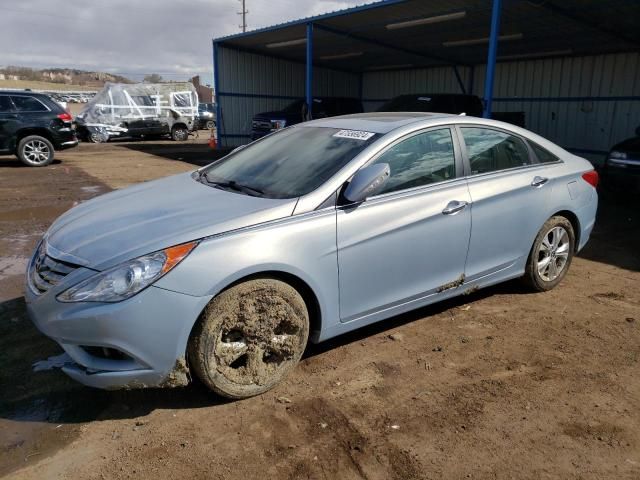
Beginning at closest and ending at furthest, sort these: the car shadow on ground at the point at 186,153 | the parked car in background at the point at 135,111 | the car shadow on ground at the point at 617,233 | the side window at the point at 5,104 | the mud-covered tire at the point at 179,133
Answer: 1. the car shadow on ground at the point at 617,233
2. the side window at the point at 5,104
3. the car shadow on ground at the point at 186,153
4. the parked car in background at the point at 135,111
5. the mud-covered tire at the point at 179,133

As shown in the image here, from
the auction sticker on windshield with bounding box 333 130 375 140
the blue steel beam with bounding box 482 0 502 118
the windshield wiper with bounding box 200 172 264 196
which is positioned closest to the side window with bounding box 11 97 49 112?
the blue steel beam with bounding box 482 0 502 118

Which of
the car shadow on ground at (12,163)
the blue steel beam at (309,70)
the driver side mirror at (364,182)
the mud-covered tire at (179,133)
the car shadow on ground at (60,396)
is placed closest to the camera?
the car shadow on ground at (60,396)

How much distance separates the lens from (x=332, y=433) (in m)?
2.66

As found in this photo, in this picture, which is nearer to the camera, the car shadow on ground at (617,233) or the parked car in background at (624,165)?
the car shadow on ground at (617,233)

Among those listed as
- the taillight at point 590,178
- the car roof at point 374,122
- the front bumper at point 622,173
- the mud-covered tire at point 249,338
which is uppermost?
the car roof at point 374,122

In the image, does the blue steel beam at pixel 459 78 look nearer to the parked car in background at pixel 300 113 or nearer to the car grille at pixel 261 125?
the parked car in background at pixel 300 113

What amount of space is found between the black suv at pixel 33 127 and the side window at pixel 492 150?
11.6m

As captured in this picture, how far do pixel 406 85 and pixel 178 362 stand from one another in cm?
2003

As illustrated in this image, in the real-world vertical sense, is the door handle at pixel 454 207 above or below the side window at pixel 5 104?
below

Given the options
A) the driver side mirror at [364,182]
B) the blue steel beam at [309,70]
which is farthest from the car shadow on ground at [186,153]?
the driver side mirror at [364,182]

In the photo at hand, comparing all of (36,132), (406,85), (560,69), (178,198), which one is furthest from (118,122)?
(178,198)

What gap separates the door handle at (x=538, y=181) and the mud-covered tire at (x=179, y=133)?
828 inches

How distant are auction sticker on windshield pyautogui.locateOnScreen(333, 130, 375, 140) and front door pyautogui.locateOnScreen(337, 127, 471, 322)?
20 cm

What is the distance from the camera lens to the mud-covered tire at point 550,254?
430cm
